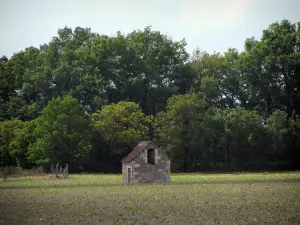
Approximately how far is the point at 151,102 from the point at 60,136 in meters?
27.0

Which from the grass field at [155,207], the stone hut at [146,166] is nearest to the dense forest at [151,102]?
the stone hut at [146,166]

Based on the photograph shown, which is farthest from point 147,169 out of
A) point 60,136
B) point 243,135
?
point 243,135

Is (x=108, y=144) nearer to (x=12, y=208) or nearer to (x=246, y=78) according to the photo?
(x=246, y=78)

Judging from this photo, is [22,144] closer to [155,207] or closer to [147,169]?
[147,169]

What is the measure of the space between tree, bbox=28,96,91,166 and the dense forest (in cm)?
17

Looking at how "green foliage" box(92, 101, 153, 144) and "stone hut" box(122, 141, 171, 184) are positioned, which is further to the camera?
"green foliage" box(92, 101, 153, 144)

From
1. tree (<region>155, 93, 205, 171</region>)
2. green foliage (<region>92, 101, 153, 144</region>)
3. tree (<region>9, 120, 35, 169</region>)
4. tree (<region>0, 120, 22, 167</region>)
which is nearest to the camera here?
tree (<region>9, 120, 35, 169</region>)

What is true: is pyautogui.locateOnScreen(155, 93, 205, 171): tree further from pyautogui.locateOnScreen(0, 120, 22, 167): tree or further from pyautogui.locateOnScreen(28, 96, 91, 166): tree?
pyautogui.locateOnScreen(0, 120, 22, 167): tree

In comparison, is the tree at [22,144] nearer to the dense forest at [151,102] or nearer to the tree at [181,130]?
the dense forest at [151,102]

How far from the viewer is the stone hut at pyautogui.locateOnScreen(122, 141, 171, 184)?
50.6 meters

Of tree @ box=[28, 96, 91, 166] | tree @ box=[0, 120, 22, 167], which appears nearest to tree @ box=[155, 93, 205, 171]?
tree @ box=[28, 96, 91, 166]

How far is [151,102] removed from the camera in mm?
99062

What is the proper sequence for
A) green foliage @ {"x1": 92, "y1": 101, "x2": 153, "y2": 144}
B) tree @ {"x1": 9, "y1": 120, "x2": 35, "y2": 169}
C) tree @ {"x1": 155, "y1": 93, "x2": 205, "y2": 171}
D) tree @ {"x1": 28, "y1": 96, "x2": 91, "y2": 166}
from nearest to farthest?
tree @ {"x1": 28, "y1": 96, "x2": 91, "y2": 166}, tree @ {"x1": 9, "y1": 120, "x2": 35, "y2": 169}, green foliage @ {"x1": 92, "y1": 101, "x2": 153, "y2": 144}, tree @ {"x1": 155, "y1": 93, "x2": 205, "y2": 171}

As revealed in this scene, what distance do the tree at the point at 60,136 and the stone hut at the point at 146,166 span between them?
27.1 meters
